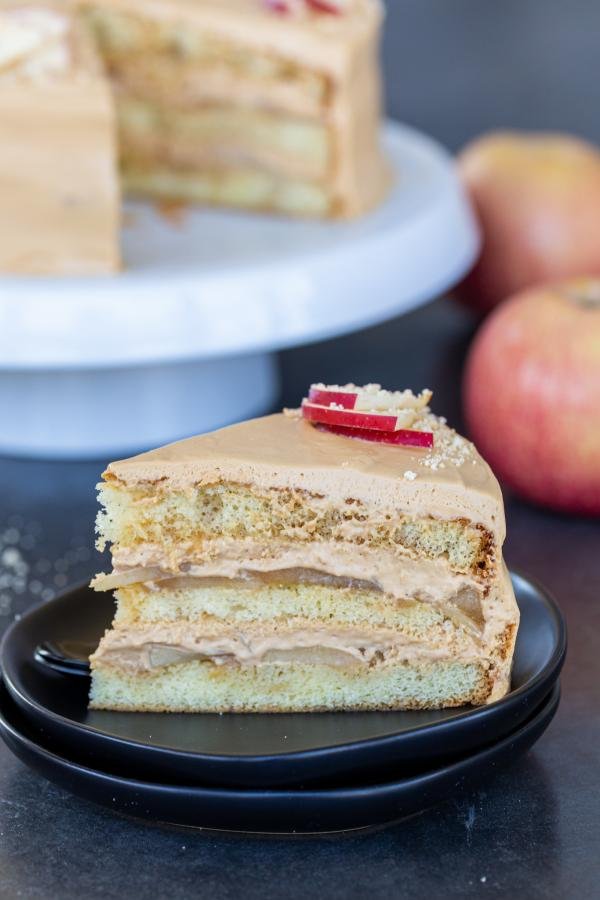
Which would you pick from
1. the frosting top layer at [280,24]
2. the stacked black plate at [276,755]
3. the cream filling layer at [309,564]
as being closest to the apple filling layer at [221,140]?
the frosting top layer at [280,24]

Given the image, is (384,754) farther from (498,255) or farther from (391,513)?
(498,255)

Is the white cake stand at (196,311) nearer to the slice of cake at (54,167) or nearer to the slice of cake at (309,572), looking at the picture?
the slice of cake at (54,167)

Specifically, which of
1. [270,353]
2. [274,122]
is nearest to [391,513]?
[270,353]

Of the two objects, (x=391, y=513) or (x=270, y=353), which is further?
(x=270, y=353)

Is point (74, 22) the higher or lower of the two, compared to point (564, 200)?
higher

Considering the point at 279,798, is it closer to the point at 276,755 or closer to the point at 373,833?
the point at 276,755

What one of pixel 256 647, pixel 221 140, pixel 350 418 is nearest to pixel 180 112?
pixel 221 140

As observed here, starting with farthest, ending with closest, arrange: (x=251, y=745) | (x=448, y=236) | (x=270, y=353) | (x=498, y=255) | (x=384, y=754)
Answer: (x=498, y=255), (x=270, y=353), (x=448, y=236), (x=251, y=745), (x=384, y=754)
